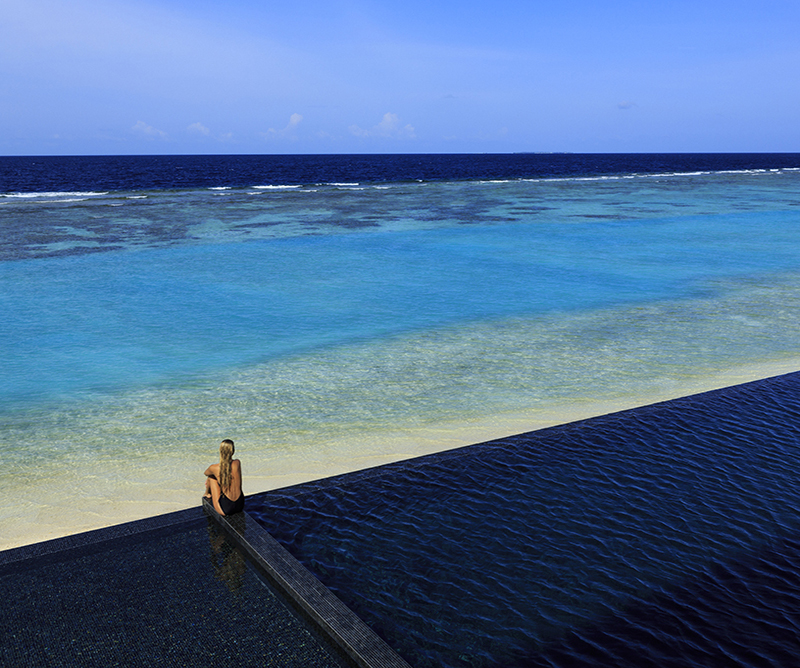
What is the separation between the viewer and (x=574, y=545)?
707 cm

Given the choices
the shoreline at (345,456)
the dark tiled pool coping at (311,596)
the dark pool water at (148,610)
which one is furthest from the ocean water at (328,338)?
the dark tiled pool coping at (311,596)

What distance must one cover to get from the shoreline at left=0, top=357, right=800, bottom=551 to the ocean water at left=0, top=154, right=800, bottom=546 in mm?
41

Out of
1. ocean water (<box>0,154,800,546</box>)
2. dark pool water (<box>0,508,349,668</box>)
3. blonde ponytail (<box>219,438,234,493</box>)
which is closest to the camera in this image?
dark pool water (<box>0,508,349,668</box>)

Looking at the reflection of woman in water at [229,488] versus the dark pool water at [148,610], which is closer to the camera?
the dark pool water at [148,610]

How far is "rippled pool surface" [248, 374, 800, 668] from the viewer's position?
5.74 m

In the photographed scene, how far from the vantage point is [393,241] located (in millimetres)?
31781

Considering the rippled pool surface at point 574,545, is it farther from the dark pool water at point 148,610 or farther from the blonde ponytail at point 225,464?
the dark pool water at point 148,610

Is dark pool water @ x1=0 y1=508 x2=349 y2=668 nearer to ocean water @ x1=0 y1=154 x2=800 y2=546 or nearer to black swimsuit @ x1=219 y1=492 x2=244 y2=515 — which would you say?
black swimsuit @ x1=219 y1=492 x2=244 y2=515

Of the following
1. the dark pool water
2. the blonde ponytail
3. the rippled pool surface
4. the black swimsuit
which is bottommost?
the rippled pool surface

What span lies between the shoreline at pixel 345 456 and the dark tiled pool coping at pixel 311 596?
116cm

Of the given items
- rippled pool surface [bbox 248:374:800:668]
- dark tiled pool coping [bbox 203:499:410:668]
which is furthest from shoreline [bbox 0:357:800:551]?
dark tiled pool coping [bbox 203:499:410:668]

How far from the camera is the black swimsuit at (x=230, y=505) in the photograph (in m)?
7.38

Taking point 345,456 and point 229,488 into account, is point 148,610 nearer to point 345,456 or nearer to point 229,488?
point 229,488

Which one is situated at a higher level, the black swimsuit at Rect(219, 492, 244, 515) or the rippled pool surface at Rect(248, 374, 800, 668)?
the black swimsuit at Rect(219, 492, 244, 515)
